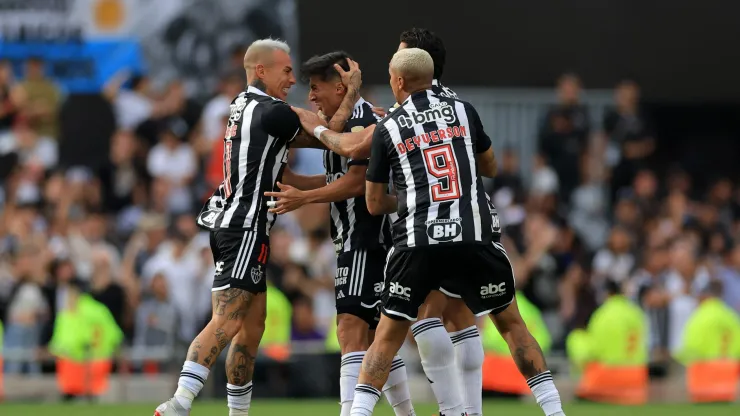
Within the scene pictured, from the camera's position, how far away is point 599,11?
2025 centimetres

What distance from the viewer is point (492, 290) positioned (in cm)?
905

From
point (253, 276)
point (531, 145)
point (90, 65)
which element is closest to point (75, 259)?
point (90, 65)

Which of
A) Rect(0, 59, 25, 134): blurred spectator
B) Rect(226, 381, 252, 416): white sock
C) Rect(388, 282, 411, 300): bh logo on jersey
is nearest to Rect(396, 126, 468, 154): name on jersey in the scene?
Rect(388, 282, 411, 300): bh logo on jersey

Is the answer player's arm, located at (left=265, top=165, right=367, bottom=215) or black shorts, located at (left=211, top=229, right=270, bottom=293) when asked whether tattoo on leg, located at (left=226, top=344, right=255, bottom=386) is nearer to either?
black shorts, located at (left=211, top=229, right=270, bottom=293)

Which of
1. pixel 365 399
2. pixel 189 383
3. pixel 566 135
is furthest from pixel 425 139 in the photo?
pixel 566 135

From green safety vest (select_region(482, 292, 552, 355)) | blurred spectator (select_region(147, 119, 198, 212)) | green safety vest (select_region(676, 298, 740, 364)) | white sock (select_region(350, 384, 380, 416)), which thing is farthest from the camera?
blurred spectator (select_region(147, 119, 198, 212))

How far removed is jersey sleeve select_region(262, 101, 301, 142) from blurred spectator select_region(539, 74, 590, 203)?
34.2ft

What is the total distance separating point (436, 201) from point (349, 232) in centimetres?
115

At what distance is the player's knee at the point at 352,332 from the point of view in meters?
9.73

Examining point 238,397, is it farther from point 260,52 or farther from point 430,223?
point 260,52

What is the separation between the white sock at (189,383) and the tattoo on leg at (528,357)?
2.07 m

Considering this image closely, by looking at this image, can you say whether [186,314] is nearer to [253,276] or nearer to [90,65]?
[90,65]

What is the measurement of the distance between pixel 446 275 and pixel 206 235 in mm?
9651

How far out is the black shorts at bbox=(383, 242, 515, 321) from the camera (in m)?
8.91
